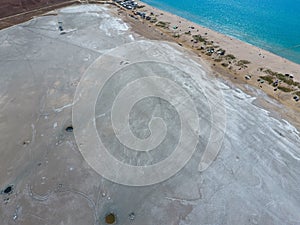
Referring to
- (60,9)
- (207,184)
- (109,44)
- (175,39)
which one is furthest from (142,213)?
(60,9)

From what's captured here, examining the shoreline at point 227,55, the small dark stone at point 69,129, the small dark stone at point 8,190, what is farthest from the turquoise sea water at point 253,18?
the small dark stone at point 8,190

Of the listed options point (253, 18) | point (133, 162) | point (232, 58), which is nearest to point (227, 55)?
point (232, 58)

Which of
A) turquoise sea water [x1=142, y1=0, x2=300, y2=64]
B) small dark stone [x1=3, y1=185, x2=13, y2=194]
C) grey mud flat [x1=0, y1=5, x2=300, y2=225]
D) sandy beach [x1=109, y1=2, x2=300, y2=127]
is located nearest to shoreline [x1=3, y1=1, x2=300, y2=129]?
sandy beach [x1=109, y1=2, x2=300, y2=127]

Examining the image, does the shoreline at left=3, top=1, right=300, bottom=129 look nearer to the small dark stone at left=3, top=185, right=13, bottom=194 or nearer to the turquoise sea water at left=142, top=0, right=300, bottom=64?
the turquoise sea water at left=142, top=0, right=300, bottom=64

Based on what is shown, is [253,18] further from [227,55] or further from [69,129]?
[69,129]

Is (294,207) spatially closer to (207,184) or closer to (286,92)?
(207,184)

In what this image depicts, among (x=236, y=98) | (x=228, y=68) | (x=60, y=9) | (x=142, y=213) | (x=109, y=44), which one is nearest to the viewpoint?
(x=142, y=213)
